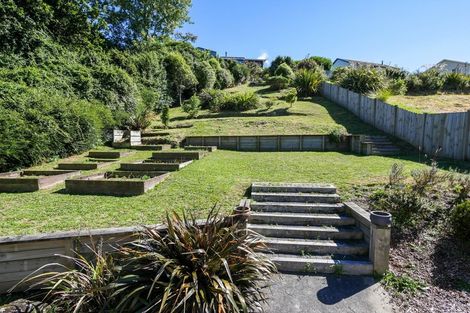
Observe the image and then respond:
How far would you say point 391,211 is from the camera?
4809mm

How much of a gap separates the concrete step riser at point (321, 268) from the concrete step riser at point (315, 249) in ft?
0.91

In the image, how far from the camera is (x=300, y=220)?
4.91 meters

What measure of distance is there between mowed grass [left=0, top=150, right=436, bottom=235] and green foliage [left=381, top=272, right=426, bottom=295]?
1.98 m

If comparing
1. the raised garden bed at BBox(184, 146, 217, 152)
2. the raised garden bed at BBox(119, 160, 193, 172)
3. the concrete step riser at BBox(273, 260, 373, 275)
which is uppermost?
the raised garden bed at BBox(184, 146, 217, 152)

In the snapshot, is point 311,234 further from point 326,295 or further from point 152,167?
point 152,167

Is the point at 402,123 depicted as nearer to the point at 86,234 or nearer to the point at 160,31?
the point at 86,234

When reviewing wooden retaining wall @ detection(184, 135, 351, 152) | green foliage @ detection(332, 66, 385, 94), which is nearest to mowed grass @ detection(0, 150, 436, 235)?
wooden retaining wall @ detection(184, 135, 351, 152)

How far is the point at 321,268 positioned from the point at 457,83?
2206 centimetres

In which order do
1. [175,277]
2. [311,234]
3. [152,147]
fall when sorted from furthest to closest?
1. [152,147]
2. [311,234]
3. [175,277]

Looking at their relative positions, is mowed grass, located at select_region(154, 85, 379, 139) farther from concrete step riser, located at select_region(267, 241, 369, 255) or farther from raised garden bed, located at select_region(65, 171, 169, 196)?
concrete step riser, located at select_region(267, 241, 369, 255)

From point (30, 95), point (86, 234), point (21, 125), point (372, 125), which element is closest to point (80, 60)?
point (30, 95)

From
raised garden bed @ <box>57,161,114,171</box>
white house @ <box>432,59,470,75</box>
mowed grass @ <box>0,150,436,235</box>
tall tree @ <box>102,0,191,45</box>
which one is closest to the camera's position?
mowed grass @ <box>0,150,436,235</box>

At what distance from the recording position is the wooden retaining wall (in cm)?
1180

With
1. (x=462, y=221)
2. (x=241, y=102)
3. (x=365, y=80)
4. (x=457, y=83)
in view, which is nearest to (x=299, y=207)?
(x=462, y=221)
